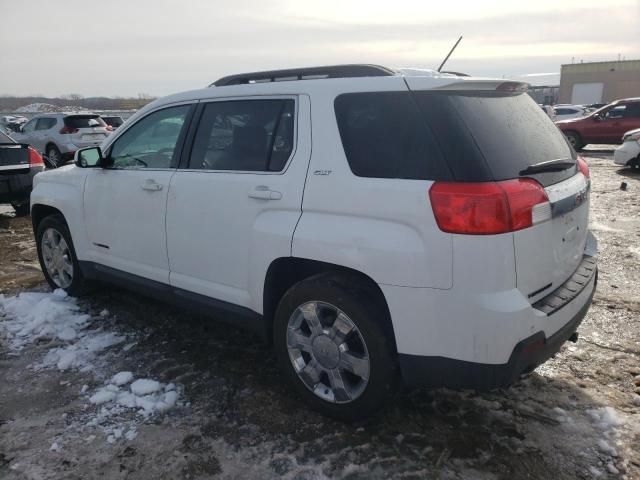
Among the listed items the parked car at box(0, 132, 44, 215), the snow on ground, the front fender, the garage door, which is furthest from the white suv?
the garage door

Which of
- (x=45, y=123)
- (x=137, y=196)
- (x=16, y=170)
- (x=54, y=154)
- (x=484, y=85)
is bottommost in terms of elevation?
(x=54, y=154)

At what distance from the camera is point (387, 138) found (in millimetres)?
2672

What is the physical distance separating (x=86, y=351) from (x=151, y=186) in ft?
4.39

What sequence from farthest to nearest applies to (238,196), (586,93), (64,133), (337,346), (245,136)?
(586,93), (64,133), (245,136), (238,196), (337,346)

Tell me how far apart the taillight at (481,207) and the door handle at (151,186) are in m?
2.13

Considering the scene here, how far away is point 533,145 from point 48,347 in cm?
370

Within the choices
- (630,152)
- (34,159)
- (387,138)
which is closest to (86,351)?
(387,138)

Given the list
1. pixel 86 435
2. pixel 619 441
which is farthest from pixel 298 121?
pixel 619 441

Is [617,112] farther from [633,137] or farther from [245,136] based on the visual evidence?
[245,136]

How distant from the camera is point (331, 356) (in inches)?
115

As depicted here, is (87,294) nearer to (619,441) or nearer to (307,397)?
(307,397)

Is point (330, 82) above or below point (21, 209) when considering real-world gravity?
above

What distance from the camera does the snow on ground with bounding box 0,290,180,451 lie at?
310cm

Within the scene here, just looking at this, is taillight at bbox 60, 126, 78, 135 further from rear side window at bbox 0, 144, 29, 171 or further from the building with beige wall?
the building with beige wall
